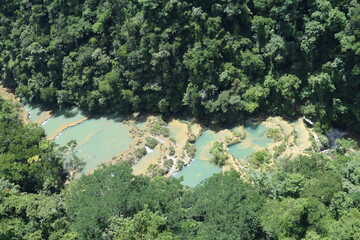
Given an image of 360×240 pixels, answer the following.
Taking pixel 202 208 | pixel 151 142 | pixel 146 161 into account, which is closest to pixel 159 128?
pixel 151 142

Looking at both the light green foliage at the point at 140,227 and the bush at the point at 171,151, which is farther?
the bush at the point at 171,151

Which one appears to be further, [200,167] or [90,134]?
[90,134]

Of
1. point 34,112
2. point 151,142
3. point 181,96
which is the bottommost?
point 34,112

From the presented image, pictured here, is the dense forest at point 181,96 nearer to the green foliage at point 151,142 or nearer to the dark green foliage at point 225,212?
the dark green foliage at point 225,212

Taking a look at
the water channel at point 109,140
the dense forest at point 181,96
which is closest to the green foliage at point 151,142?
the water channel at point 109,140

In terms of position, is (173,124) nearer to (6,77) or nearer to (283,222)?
(283,222)

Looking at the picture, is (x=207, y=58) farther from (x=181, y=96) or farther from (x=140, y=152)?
(x=140, y=152)
